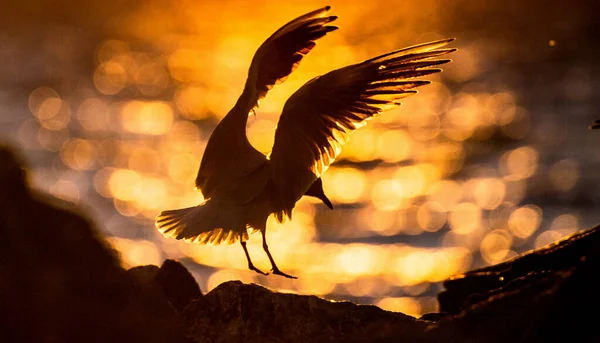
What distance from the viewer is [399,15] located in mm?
60219

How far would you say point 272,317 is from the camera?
21.5ft

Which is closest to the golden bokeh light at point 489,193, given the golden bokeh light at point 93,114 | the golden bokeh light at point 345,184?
the golden bokeh light at point 345,184

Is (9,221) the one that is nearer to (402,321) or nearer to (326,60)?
(402,321)

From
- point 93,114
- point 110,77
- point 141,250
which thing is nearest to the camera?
point 141,250

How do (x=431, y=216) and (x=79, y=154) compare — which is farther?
(x=79, y=154)

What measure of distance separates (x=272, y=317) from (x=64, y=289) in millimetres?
1319

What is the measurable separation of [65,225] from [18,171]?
68cm

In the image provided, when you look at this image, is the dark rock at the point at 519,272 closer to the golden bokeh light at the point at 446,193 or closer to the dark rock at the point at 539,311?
the dark rock at the point at 539,311

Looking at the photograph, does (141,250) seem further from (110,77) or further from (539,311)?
(110,77)

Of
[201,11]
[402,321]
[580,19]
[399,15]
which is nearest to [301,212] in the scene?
[402,321]

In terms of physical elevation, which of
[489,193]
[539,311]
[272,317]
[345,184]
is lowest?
[539,311]

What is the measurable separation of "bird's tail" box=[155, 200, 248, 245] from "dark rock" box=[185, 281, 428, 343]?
4.36 ft

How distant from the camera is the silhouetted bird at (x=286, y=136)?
26.0 feet

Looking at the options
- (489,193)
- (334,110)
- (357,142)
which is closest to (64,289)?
(334,110)
